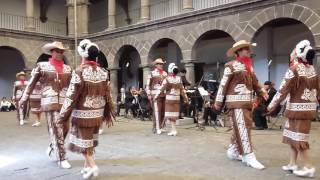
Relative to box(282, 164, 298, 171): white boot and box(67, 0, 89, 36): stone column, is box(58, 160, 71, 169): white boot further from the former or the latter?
box(67, 0, 89, 36): stone column

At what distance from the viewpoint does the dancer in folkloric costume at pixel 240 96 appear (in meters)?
5.23

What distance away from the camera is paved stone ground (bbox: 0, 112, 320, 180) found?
482 centimetres

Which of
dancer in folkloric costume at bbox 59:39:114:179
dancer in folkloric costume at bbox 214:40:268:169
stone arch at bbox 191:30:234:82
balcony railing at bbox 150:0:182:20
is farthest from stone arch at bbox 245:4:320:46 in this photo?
dancer in folkloric costume at bbox 59:39:114:179

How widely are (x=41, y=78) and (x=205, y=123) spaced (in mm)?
5659

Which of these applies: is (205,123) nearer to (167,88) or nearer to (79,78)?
(167,88)

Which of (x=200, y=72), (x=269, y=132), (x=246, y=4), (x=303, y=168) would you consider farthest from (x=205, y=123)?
(x=200, y=72)

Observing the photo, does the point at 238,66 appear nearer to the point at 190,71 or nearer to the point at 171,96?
the point at 171,96

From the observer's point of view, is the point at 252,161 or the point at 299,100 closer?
the point at 299,100

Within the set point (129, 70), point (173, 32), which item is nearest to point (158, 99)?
Answer: point (173, 32)

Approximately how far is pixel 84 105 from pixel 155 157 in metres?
1.77

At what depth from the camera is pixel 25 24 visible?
21.7 m

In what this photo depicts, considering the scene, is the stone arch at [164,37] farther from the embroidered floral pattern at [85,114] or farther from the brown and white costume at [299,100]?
the embroidered floral pattern at [85,114]

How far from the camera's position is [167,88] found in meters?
8.56

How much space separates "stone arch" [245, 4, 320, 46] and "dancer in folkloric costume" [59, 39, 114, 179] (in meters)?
8.84
